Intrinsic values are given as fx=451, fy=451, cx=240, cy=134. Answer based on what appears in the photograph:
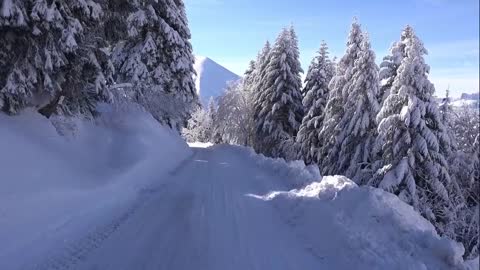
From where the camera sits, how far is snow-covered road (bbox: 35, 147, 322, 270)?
6223 millimetres

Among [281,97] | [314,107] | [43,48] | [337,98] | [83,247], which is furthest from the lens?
[281,97]

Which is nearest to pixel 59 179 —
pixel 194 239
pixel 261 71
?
pixel 194 239

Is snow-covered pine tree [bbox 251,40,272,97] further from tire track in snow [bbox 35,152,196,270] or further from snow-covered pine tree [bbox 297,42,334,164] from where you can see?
tire track in snow [bbox 35,152,196,270]

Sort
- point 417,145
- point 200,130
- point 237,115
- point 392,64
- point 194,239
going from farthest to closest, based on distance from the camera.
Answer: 1. point 200,130
2. point 237,115
3. point 392,64
4. point 417,145
5. point 194,239

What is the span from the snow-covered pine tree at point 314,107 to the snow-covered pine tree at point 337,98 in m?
1.95

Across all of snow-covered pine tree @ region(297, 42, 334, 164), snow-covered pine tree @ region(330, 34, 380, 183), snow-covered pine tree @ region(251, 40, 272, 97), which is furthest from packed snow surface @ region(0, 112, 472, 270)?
snow-covered pine tree @ region(251, 40, 272, 97)

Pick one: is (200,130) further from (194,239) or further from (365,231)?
(365,231)

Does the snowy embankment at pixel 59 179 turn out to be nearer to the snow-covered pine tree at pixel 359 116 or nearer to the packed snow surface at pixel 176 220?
the packed snow surface at pixel 176 220

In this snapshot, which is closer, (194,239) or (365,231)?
(194,239)

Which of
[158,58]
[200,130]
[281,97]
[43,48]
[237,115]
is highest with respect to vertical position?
[158,58]

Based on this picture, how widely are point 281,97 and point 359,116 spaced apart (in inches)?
405

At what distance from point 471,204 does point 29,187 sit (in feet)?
83.1

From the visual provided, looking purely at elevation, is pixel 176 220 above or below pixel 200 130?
below

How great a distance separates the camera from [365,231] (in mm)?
7418
